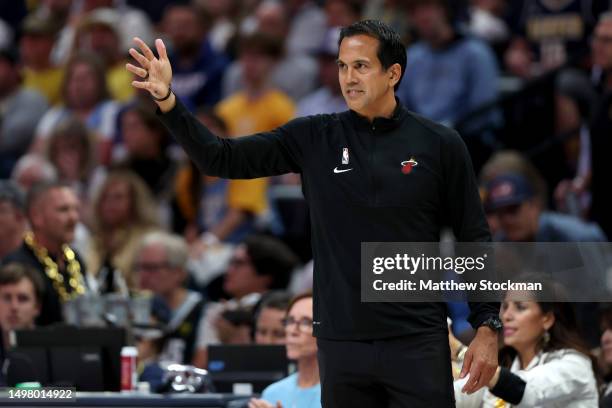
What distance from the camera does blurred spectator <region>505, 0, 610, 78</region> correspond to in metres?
11.1

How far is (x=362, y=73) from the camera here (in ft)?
14.9

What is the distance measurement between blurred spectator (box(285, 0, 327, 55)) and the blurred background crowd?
0.02m

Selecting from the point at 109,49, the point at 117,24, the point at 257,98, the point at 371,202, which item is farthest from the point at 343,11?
the point at 371,202

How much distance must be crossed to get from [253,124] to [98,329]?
460 cm

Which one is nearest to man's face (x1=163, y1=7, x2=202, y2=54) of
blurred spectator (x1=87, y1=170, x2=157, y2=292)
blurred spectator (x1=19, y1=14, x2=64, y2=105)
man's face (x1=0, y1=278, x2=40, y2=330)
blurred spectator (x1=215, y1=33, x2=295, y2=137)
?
blurred spectator (x1=215, y1=33, x2=295, y2=137)

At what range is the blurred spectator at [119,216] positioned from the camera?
10.0m

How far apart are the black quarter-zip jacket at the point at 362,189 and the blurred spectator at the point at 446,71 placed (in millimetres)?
5883

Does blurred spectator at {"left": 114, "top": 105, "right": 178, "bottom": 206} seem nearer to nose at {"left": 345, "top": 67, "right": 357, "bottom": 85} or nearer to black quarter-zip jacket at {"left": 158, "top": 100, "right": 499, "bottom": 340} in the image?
black quarter-zip jacket at {"left": 158, "top": 100, "right": 499, "bottom": 340}

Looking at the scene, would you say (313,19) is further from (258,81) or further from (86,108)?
(86,108)

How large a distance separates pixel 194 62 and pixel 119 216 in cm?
235

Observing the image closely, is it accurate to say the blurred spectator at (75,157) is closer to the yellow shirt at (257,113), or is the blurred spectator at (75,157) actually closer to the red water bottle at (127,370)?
the yellow shirt at (257,113)

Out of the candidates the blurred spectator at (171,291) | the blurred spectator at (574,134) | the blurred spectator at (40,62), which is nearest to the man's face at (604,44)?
Result: the blurred spectator at (574,134)

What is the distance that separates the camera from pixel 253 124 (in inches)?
440

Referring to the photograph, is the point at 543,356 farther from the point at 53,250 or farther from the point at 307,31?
the point at 307,31
